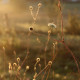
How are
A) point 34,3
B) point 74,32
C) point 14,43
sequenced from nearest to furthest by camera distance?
point 34,3
point 14,43
point 74,32

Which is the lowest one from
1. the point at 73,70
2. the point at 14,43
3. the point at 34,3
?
the point at 73,70

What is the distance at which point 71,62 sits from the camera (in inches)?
157

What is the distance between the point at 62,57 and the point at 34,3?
7.87 feet

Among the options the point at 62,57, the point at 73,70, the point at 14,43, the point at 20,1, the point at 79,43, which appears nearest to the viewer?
the point at 73,70

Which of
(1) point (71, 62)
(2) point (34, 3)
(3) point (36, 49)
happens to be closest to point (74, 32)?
(3) point (36, 49)

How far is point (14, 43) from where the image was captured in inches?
186

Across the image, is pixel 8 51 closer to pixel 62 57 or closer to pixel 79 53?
pixel 62 57

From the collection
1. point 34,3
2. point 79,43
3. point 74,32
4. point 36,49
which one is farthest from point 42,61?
point 74,32

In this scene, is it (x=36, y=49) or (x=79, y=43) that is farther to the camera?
(x=79, y=43)

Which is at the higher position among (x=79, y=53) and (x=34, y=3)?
(x=34, y=3)

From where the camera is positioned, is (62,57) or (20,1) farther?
(20,1)

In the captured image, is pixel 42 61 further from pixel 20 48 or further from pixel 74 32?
pixel 74 32

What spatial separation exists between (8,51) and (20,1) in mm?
6623

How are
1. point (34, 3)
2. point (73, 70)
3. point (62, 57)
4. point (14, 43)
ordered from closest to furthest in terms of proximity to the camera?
point (34, 3) < point (73, 70) < point (62, 57) < point (14, 43)
